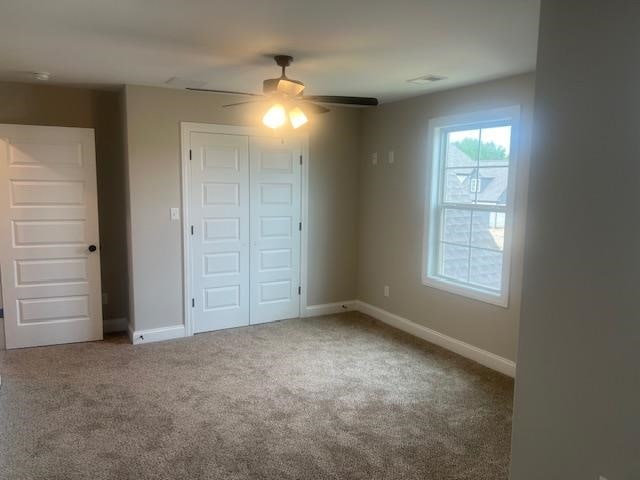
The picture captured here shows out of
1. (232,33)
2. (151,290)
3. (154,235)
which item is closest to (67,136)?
(154,235)

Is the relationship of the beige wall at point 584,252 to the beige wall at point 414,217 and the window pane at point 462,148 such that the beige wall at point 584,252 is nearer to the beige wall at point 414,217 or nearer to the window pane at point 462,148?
the beige wall at point 414,217

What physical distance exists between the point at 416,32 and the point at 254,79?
1.70 m

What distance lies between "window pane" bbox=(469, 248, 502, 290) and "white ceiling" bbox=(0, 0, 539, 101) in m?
1.47

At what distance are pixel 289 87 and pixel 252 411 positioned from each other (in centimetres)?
218

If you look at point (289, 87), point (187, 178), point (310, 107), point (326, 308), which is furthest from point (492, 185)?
point (187, 178)

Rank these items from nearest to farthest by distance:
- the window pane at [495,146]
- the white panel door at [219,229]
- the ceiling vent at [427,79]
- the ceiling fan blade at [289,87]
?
the ceiling fan blade at [289,87]
the ceiling vent at [427,79]
the window pane at [495,146]
the white panel door at [219,229]

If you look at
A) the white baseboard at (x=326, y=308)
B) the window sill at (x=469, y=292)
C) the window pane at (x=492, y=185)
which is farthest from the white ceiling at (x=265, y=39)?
the white baseboard at (x=326, y=308)

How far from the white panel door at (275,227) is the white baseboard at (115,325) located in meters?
1.32

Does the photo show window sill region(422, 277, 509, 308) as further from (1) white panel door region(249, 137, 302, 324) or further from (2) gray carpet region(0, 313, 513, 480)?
(1) white panel door region(249, 137, 302, 324)

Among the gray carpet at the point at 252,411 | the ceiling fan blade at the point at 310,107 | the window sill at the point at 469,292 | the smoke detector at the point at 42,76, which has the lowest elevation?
the gray carpet at the point at 252,411

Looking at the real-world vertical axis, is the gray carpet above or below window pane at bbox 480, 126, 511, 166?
below

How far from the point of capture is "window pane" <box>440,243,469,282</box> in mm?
4441

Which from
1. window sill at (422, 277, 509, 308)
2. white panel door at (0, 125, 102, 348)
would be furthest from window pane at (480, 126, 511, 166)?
white panel door at (0, 125, 102, 348)

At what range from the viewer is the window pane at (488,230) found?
4043 mm
